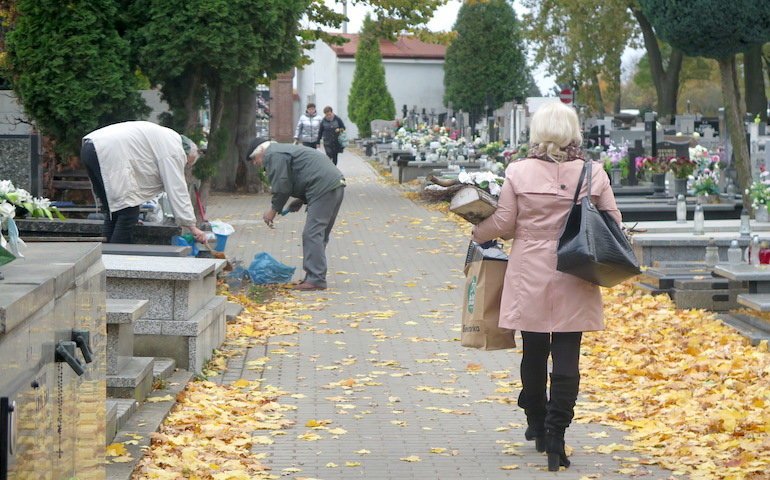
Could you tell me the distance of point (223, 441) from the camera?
6598 mm

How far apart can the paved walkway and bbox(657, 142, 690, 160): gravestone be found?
18.4 ft

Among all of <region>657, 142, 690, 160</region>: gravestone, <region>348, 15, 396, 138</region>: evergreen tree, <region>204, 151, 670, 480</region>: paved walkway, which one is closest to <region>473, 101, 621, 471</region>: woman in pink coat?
<region>204, 151, 670, 480</region>: paved walkway

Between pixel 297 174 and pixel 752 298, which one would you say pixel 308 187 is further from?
pixel 752 298

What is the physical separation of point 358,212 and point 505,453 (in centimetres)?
1633

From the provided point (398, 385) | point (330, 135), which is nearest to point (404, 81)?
point (330, 135)

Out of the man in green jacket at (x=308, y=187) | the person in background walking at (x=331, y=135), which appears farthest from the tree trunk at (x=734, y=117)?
the person in background walking at (x=331, y=135)

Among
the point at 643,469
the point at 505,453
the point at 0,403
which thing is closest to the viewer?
the point at 0,403

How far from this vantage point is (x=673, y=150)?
20641 mm

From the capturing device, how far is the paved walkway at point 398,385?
20.7 feet

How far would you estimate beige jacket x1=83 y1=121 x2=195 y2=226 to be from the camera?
9508 millimetres

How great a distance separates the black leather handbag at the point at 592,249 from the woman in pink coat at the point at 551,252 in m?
0.07

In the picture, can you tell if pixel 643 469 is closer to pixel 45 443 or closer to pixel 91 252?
pixel 91 252

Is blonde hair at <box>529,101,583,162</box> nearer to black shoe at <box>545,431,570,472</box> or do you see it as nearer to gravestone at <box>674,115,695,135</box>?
black shoe at <box>545,431,570,472</box>

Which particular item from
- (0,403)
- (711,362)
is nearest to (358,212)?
(711,362)
